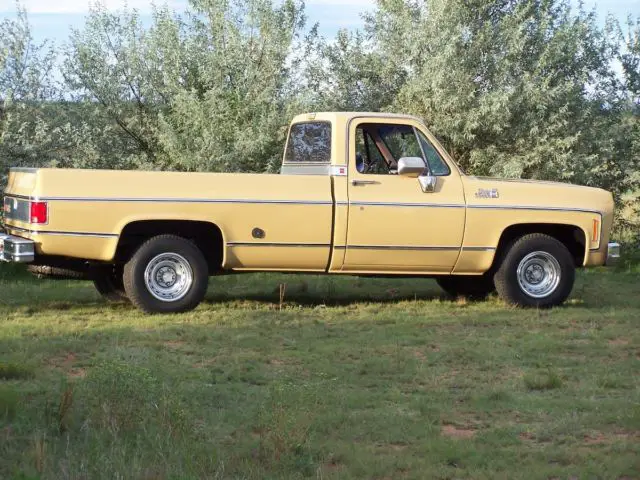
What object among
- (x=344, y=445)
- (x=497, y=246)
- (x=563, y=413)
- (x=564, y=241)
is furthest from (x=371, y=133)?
(x=344, y=445)

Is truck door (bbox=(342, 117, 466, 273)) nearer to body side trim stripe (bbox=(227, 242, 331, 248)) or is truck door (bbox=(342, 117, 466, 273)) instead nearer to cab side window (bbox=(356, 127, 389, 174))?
cab side window (bbox=(356, 127, 389, 174))

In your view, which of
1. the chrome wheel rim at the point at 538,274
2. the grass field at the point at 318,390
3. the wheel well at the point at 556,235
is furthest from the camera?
the wheel well at the point at 556,235

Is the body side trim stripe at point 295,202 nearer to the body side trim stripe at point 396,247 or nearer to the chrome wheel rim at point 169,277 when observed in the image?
the body side trim stripe at point 396,247

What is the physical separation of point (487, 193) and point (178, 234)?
123 inches

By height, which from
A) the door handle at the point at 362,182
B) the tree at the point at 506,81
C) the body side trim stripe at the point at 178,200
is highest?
the tree at the point at 506,81

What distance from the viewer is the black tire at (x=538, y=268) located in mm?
11133

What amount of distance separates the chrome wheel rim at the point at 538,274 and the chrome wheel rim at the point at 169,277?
3425 millimetres

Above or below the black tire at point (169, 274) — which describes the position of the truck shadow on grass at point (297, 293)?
below

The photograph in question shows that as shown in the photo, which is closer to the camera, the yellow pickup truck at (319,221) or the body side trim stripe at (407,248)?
the yellow pickup truck at (319,221)

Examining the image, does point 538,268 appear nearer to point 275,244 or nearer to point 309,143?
point 309,143

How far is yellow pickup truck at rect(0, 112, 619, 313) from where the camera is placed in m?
9.96

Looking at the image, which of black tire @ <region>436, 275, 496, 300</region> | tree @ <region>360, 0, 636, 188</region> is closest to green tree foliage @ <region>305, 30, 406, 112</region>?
tree @ <region>360, 0, 636, 188</region>

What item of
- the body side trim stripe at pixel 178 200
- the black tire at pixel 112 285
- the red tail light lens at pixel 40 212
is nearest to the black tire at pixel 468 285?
the body side trim stripe at pixel 178 200

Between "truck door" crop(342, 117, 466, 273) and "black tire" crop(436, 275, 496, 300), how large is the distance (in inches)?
46.2
